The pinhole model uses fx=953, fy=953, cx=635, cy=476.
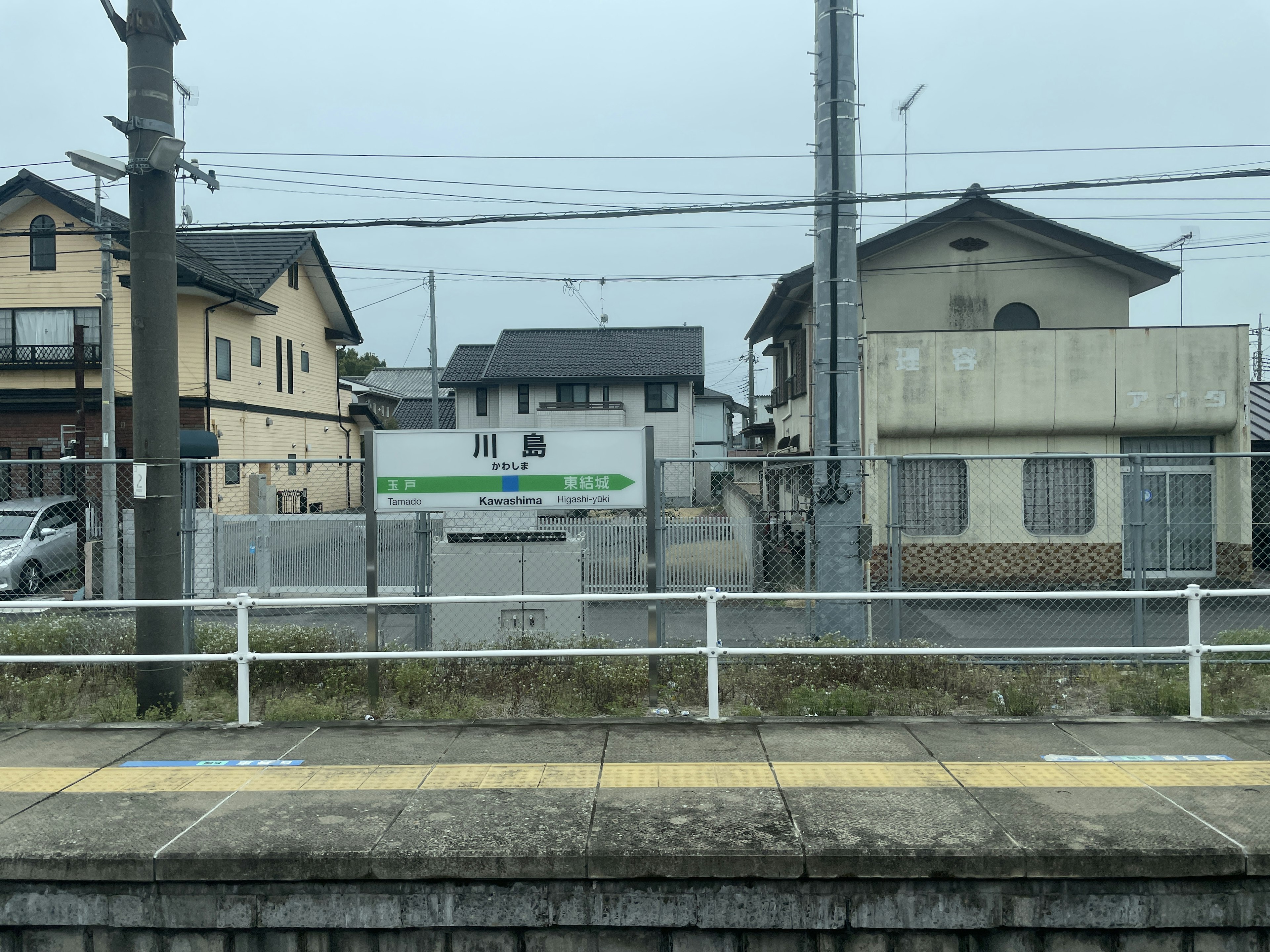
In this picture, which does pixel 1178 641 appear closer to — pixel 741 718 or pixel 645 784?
pixel 741 718

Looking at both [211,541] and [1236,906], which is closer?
[1236,906]

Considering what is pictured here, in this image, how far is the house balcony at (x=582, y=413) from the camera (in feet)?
131

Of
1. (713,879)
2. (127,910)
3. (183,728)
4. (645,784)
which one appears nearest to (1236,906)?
(713,879)

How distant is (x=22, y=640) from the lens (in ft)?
33.8

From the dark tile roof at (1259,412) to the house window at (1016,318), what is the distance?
4.21m

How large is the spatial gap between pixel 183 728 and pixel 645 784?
366 cm

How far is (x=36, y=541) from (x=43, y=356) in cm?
1208

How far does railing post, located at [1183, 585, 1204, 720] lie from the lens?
6.52 m

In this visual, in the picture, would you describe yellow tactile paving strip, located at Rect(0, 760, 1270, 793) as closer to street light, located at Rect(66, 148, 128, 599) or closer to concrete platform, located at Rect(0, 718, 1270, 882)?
concrete platform, located at Rect(0, 718, 1270, 882)

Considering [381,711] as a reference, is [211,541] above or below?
above

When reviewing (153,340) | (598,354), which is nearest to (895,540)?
(153,340)

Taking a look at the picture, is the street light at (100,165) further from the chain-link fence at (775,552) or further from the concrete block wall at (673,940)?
the concrete block wall at (673,940)

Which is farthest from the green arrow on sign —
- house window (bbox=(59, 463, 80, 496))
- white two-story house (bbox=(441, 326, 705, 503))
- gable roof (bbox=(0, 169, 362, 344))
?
white two-story house (bbox=(441, 326, 705, 503))

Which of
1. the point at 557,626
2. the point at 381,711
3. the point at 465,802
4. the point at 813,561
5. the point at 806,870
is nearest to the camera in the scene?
the point at 806,870
